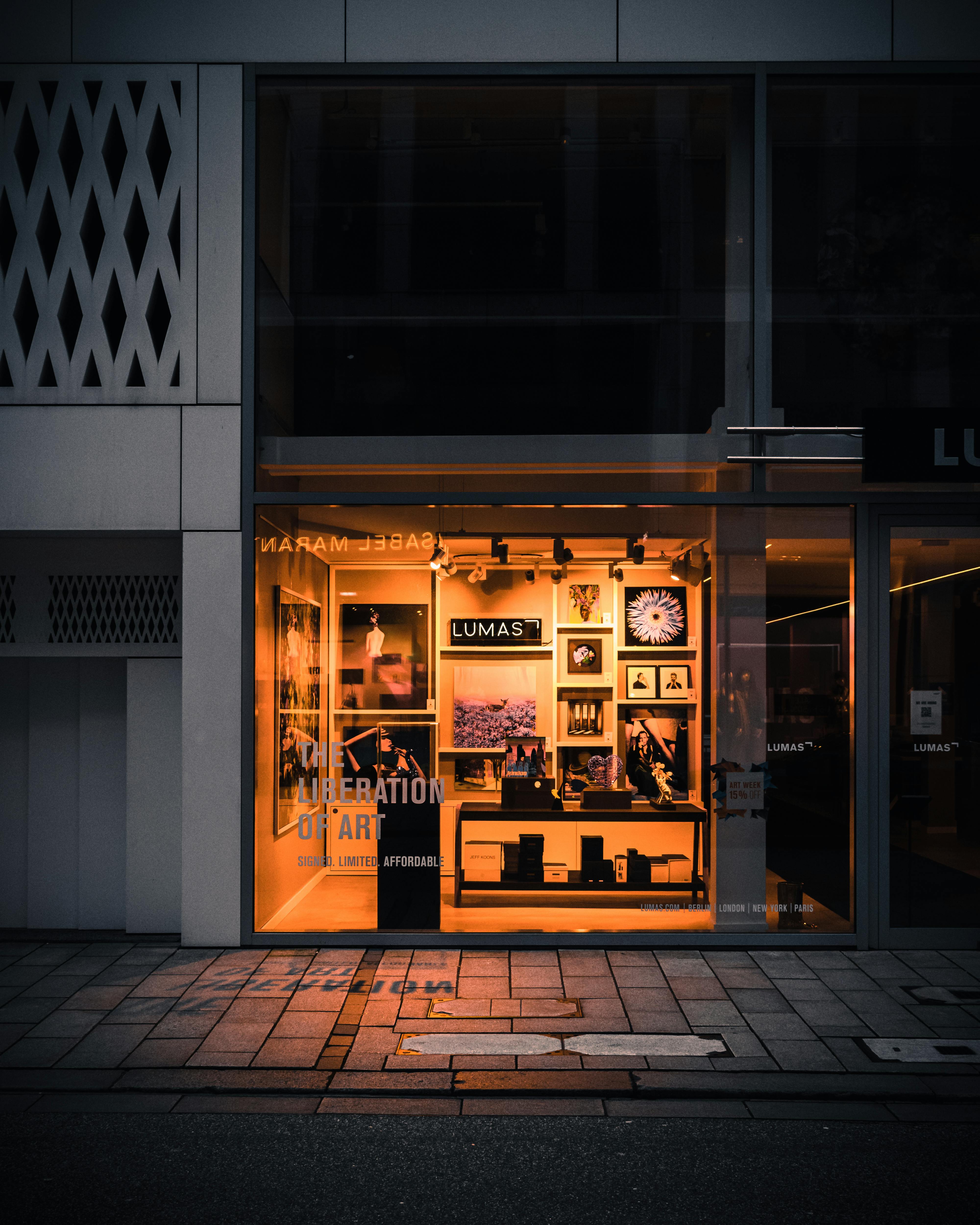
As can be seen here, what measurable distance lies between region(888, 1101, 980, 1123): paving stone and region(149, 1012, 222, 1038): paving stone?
148 inches

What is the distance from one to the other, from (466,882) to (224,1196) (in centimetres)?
361

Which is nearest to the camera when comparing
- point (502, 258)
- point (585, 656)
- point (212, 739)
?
point (212, 739)

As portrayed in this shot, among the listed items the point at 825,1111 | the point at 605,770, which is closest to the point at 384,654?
the point at 605,770

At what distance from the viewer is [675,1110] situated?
14.2 ft

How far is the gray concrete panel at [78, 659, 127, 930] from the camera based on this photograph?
23.5ft

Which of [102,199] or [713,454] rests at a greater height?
[102,199]

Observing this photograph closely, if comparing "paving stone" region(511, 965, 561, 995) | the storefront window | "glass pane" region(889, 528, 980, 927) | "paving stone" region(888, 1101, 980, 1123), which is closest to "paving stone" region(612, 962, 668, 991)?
"paving stone" region(511, 965, 561, 995)

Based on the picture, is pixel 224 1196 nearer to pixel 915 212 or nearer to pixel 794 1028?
pixel 794 1028

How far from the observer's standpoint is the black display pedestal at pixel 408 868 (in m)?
6.78

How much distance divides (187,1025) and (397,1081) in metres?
1.53

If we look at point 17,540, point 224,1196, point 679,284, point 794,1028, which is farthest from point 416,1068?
point 679,284

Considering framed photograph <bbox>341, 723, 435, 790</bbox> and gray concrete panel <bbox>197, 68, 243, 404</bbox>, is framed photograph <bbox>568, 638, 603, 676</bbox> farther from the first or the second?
gray concrete panel <bbox>197, 68, 243, 404</bbox>

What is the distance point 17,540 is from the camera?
7176 millimetres

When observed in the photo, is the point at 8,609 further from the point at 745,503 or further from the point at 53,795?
the point at 745,503
